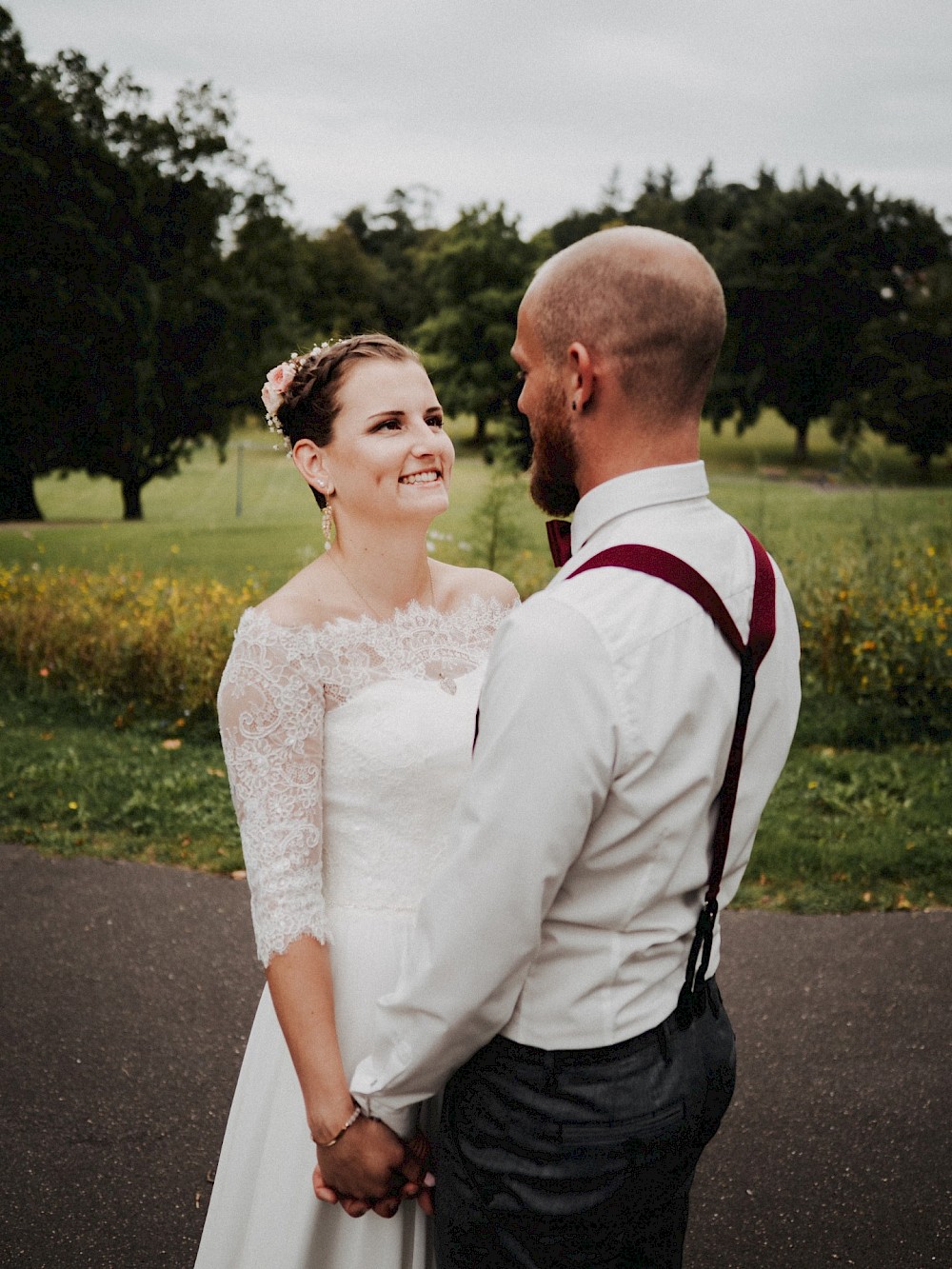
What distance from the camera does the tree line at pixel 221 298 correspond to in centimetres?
1933

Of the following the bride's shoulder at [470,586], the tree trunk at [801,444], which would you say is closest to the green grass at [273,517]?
the tree trunk at [801,444]

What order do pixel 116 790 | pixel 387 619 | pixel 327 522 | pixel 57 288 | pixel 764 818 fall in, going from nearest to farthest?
pixel 387 619 → pixel 327 522 → pixel 764 818 → pixel 116 790 → pixel 57 288

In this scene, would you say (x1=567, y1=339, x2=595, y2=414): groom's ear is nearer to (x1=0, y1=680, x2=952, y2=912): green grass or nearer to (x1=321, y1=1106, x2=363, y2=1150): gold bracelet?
(x1=321, y1=1106, x2=363, y2=1150): gold bracelet

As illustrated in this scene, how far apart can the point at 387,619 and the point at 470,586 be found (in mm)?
345

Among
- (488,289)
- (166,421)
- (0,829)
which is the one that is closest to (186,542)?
(166,421)

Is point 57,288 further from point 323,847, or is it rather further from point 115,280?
point 323,847

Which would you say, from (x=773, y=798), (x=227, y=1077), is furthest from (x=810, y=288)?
(x=227, y=1077)

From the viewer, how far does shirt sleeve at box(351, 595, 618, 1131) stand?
57.1 inches

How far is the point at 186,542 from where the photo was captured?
60.6 feet

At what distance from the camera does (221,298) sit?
944 inches

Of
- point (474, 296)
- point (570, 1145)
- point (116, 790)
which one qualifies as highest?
point (474, 296)

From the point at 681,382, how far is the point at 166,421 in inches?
897

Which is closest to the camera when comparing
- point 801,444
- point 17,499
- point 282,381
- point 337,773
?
point 337,773

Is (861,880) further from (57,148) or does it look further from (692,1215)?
(57,148)
